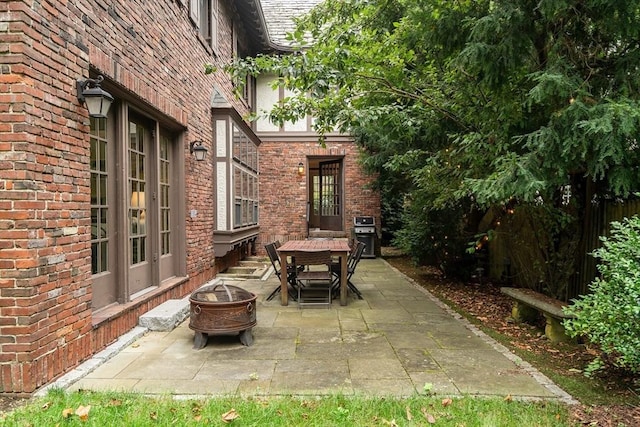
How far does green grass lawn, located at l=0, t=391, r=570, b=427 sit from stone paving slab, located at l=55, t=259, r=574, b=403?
178 mm

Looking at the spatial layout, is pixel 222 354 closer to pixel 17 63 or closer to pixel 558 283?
pixel 17 63

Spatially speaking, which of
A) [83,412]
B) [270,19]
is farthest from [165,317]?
[270,19]

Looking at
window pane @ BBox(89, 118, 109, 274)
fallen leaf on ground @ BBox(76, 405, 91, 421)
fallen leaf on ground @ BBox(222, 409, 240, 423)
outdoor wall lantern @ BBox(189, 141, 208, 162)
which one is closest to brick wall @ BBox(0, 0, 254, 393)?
window pane @ BBox(89, 118, 109, 274)

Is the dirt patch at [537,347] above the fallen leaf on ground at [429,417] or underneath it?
underneath

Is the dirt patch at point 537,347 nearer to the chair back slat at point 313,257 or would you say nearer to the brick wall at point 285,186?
the chair back slat at point 313,257

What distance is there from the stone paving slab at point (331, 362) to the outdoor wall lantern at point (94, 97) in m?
2.23

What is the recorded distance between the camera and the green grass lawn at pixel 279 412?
2.58 meters

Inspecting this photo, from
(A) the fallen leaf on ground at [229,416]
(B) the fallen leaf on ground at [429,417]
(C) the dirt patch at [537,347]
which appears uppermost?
(A) the fallen leaf on ground at [229,416]

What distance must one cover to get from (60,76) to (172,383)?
2.65m

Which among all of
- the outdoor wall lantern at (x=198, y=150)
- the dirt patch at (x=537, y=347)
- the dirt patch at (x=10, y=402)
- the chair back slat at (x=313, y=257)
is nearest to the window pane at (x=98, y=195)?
the dirt patch at (x=10, y=402)

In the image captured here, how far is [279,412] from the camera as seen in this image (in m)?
2.72

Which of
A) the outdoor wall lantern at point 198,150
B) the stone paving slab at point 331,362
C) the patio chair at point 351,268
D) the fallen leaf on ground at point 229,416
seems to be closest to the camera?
the fallen leaf on ground at point 229,416

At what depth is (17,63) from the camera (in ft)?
9.32

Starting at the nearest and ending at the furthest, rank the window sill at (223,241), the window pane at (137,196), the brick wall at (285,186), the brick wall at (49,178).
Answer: the brick wall at (49,178), the window pane at (137,196), the window sill at (223,241), the brick wall at (285,186)
